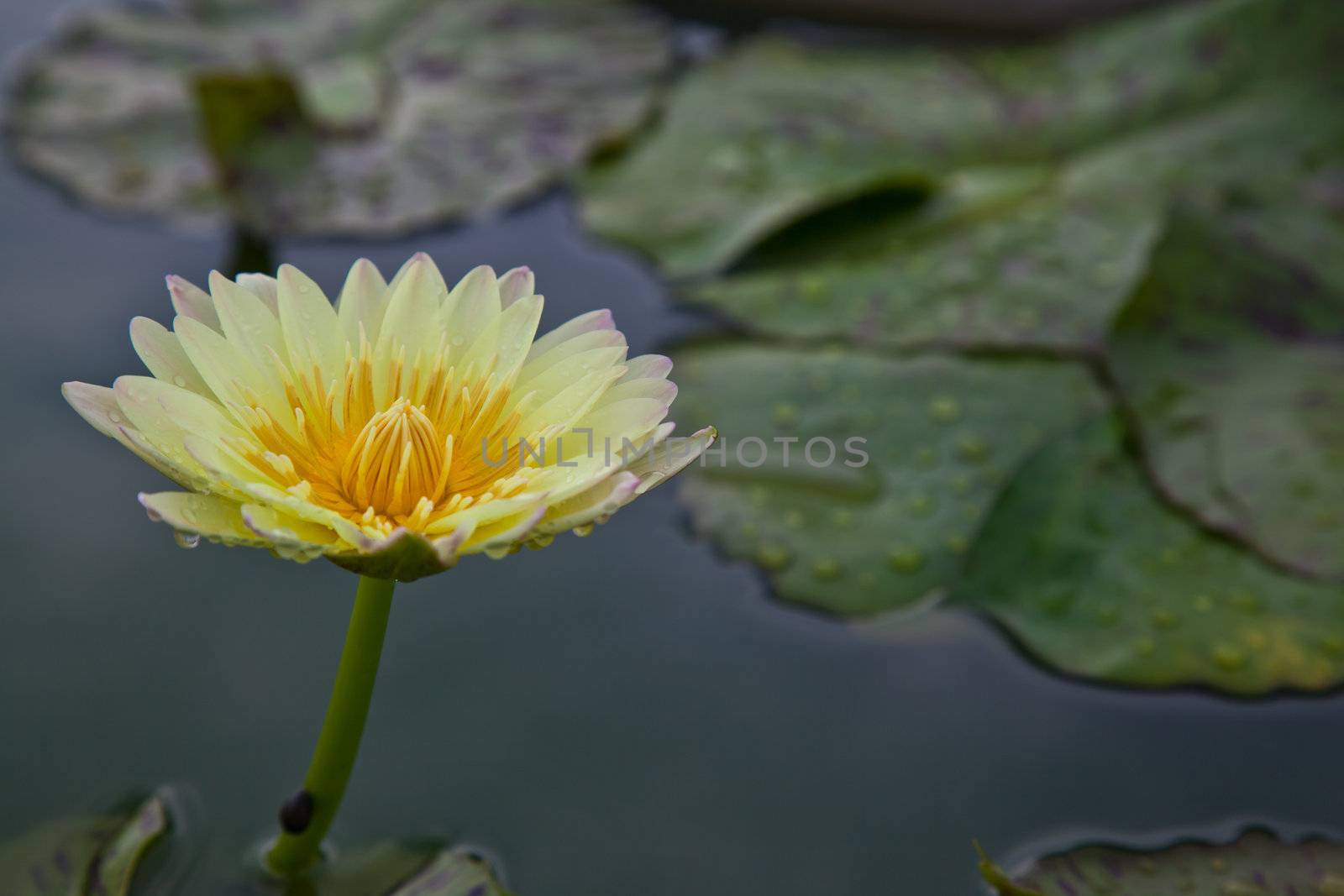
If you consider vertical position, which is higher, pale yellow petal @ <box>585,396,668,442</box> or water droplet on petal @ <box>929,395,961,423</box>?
pale yellow petal @ <box>585,396,668,442</box>

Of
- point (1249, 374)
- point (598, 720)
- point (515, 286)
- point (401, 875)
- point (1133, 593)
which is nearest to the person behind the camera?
point (515, 286)

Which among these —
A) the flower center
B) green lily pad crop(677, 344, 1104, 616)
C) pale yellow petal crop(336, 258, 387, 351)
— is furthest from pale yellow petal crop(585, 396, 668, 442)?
green lily pad crop(677, 344, 1104, 616)

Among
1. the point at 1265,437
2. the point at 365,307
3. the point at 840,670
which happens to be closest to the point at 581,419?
the point at 365,307

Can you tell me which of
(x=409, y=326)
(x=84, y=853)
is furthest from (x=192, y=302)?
(x=84, y=853)

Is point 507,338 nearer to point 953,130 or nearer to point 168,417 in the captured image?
point 168,417

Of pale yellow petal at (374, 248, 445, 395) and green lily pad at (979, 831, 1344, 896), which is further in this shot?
green lily pad at (979, 831, 1344, 896)

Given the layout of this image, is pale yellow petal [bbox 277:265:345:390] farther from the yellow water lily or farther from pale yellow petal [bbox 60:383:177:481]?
pale yellow petal [bbox 60:383:177:481]

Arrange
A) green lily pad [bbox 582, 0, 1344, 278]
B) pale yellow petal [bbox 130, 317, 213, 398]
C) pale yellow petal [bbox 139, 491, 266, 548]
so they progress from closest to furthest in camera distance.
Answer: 1. pale yellow petal [bbox 139, 491, 266, 548]
2. pale yellow petal [bbox 130, 317, 213, 398]
3. green lily pad [bbox 582, 0, 1344, 278]
